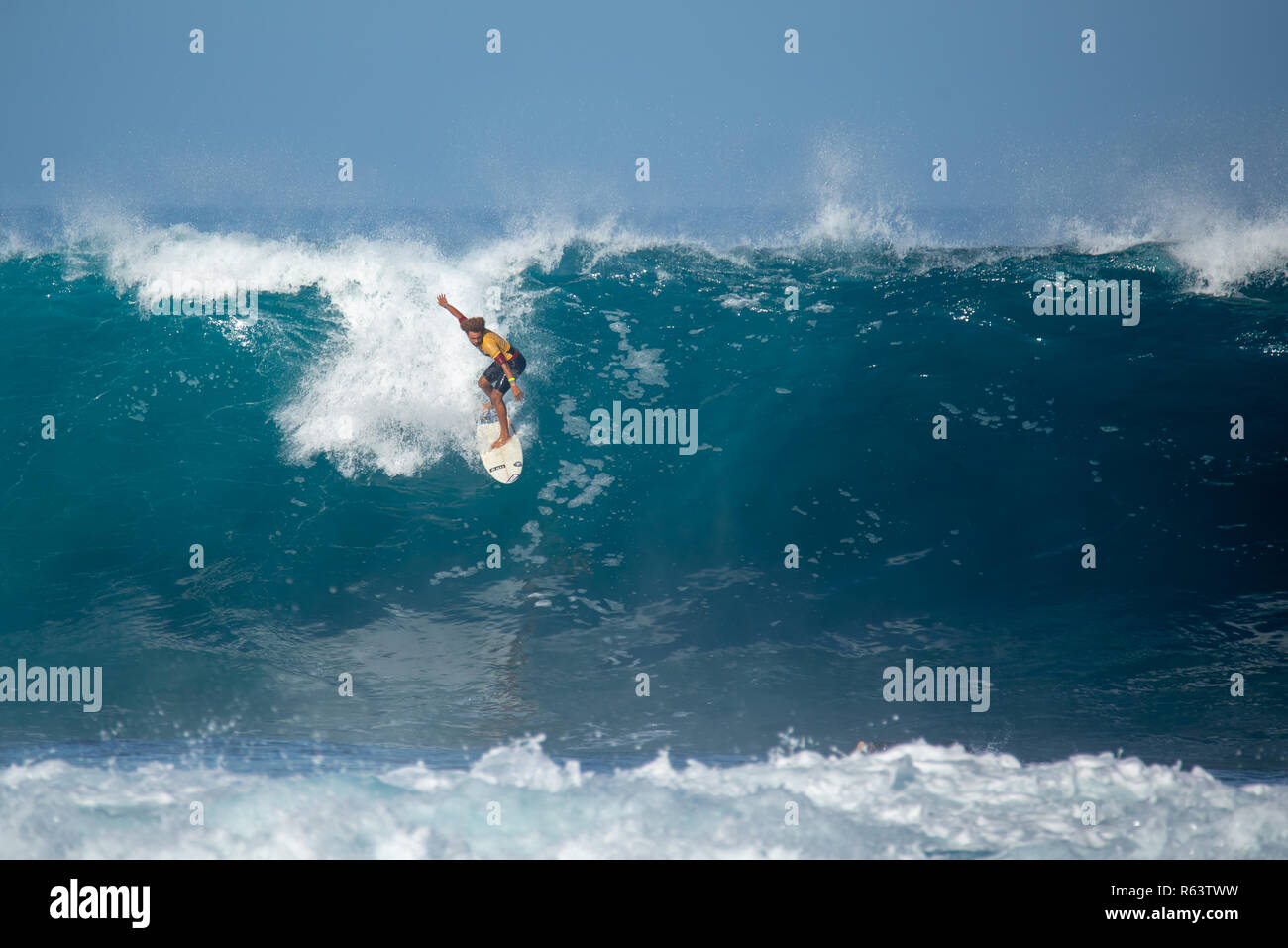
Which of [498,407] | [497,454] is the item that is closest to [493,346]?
[498,407]

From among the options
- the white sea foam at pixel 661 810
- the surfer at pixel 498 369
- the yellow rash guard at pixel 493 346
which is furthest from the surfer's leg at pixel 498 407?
the white sea foam at pixel 661 810

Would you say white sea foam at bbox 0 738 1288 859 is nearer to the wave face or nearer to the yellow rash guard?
the wave face

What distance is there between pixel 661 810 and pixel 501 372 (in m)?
4.99

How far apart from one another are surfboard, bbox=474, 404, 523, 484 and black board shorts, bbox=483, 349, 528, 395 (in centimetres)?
43

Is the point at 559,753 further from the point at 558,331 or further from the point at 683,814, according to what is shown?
the point at 558,331

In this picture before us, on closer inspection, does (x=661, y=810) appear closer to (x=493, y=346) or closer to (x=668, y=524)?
(x=668, y=524)

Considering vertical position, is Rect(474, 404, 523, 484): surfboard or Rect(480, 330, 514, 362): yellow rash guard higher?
Rect(480, 330, 514, 362): yellow rash guard

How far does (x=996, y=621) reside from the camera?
8.23 meters

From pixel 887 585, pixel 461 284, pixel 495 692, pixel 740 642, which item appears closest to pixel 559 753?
pixel 495 692

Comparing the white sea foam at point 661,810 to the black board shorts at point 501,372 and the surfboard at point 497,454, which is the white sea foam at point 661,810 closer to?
the surfboard at point 497,454

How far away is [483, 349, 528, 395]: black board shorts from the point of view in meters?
9.40

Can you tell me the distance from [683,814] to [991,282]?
8410 mm

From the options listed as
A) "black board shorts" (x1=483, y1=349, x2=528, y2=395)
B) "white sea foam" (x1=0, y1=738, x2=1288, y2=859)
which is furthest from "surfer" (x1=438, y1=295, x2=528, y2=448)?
"white sea foam" (x1=0, y1=738, x2=1288, y2=859)

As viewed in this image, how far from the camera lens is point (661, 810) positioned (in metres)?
6.08
